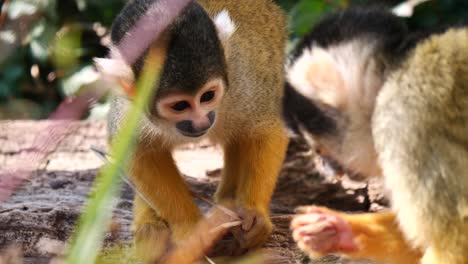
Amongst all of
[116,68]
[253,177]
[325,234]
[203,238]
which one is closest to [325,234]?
[325,234]

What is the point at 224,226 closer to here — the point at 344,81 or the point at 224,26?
the point at 344,81

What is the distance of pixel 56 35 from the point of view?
6160 millimetres

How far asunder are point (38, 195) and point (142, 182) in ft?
3.08

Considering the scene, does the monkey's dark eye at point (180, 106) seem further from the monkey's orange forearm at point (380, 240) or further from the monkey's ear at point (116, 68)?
the monkey's orange forearm at point (380, 240)

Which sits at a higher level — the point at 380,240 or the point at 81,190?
the point at 380,240

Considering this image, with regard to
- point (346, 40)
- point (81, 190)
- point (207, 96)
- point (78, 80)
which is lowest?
point (81, 190)

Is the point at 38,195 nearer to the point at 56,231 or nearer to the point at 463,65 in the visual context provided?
the point at 56,231

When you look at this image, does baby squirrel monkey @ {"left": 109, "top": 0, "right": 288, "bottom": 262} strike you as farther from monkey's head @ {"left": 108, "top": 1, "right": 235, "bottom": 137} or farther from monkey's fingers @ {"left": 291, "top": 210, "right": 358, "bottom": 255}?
monkey's fingers @ {"left": 291, "top": 210, "right": 358, "bottom": 255}

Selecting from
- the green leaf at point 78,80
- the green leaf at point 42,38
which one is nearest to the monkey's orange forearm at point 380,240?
the green leaf at point 78,80

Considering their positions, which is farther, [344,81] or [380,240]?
[380,240]

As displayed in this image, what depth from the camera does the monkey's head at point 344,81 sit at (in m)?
3.09

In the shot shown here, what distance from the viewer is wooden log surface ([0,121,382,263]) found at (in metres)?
3.71

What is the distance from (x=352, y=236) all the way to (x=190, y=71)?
36.7 inches

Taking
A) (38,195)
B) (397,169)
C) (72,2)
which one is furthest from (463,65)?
(72,2)
